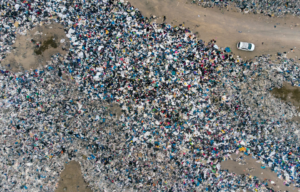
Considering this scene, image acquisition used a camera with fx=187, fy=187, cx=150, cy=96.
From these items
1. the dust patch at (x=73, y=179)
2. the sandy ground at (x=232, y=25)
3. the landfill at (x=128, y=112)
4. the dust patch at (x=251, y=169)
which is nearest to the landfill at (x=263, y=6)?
the sandy ground at (x=232, y=25)

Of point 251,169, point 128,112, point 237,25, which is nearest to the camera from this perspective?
point 128,112

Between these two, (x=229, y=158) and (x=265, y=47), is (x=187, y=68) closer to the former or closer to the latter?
(x=265, y=47)

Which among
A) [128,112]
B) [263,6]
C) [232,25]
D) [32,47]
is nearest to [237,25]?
[232,25]

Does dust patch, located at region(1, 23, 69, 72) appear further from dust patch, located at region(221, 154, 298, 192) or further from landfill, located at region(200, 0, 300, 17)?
dust patch, located at region(221, 154, 298, 192)

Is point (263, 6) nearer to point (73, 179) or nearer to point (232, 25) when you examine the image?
point (232, 25)

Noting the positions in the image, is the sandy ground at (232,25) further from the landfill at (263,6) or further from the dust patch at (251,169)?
the dust patch at (251,169)

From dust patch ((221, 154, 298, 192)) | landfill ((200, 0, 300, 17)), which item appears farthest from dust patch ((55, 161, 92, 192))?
landfill ((200, 0, 300, 17))
